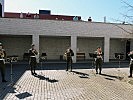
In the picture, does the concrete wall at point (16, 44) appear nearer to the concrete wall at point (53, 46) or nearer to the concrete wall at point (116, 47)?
the concrete wall at point (53, 46)

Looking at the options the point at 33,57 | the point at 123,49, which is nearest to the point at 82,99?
the point at 33,57

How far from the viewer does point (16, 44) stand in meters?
25.7

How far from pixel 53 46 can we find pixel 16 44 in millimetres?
4018

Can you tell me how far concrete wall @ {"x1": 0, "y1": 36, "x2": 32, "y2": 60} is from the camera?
25438 mm

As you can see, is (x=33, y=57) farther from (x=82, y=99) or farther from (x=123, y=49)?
(x=123, y=49)

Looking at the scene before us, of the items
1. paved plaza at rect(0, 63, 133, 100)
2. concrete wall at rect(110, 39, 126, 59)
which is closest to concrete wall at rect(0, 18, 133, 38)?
concrete wall at rect(110, 39, 126, 59)

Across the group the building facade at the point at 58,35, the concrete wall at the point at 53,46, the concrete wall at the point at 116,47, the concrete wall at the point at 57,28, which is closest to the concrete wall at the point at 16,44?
the building facade at the point at 58,35

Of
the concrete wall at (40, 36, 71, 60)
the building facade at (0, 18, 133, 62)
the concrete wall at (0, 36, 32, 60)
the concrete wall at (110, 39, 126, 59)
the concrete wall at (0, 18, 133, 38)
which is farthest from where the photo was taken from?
the concrete wall at (110, 39, 126, 59)

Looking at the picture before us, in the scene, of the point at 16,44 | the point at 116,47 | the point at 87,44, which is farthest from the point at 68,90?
the point at 116,47

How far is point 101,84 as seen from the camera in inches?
464

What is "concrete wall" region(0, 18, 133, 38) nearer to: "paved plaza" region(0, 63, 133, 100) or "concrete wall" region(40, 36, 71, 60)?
"concrete wall" region(40, 36, 71, 60)

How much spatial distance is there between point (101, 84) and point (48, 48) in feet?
50.3

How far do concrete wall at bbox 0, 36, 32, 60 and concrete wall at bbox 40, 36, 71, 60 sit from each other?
1640 mm

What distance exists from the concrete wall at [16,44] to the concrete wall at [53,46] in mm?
1640
